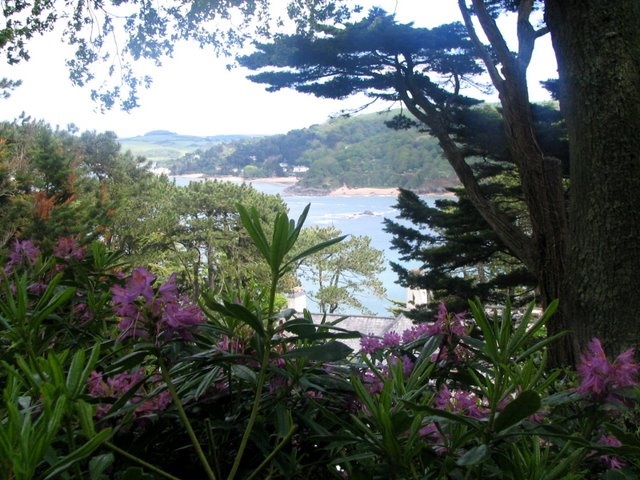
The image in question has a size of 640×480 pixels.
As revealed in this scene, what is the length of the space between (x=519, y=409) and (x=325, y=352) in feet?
0.39

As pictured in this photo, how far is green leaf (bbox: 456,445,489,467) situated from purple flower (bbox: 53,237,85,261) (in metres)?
0.46

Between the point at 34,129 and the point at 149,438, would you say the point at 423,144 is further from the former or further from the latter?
the point at 149,438

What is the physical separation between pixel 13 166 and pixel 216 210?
20.3 ft

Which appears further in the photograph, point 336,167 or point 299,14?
point 336,167

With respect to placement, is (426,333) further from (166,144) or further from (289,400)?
(166,144)

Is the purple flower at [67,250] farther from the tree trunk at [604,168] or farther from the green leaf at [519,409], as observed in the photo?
the tree trunk at [604,168]

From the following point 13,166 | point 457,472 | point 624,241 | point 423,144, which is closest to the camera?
point 457,472

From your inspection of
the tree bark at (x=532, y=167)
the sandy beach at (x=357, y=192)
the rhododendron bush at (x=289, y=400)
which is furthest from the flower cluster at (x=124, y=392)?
the sandy beach at (x=357, y=192)

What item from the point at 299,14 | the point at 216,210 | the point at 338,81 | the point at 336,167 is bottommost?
the point at 216,210

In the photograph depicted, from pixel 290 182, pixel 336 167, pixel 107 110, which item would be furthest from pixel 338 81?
pixel 290 182

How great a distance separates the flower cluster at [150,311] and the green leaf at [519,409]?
20 cm

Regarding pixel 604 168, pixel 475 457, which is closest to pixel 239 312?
pixel 475 457

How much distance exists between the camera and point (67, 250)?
61 centimetres

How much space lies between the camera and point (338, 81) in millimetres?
4777
